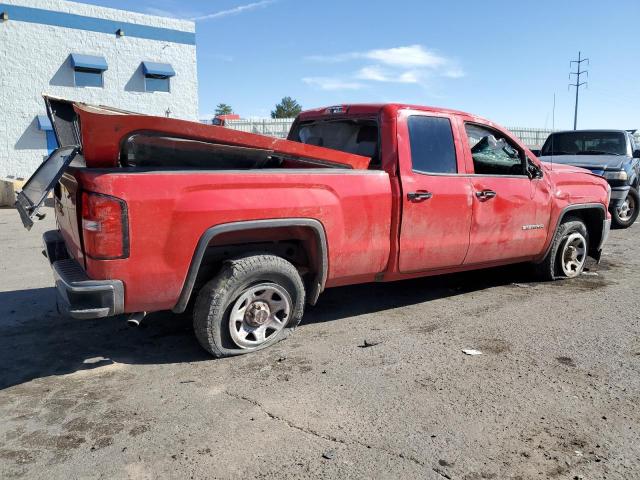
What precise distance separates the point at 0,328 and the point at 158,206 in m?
2.42

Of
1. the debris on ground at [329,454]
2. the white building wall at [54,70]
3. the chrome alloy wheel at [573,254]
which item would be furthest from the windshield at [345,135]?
the white building wall at [54,70]

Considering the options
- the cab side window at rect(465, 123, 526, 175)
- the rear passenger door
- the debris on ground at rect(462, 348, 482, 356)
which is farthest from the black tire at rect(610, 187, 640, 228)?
the debris on ground at rect(462, 348, 482, 356)

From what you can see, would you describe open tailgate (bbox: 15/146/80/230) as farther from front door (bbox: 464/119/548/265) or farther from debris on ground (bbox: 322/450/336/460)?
front door (bbox: 464/119/548/265)

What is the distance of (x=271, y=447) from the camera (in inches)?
112

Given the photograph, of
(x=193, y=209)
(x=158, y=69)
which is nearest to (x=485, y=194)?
(x=193, y=209)

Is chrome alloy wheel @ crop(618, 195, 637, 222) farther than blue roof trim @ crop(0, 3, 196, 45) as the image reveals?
No

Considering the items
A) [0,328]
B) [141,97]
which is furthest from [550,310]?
[141,97]

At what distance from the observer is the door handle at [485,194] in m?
5.08

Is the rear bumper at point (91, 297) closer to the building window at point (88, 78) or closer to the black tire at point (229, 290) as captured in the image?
the black tire at point (229, 290)

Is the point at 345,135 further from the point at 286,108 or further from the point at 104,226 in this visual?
the point at 286,108

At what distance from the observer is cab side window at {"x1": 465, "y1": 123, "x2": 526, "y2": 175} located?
18.0 ft

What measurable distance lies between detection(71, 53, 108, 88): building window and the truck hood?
18954 millimetres

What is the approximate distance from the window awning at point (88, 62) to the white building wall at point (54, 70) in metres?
0.28

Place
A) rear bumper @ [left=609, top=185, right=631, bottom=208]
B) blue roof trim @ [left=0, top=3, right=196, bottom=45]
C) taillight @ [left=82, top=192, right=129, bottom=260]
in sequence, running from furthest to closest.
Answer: blue roof trim @ [left=0, top=3, right=196, bottom=45] < rear bumper @ [left=609, top=185, right=631, bottom=208] < taillight @ [left=82, top=192, right=129, bottom=260]
